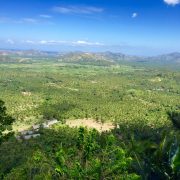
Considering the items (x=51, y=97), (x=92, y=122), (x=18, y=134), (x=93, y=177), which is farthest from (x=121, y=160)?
(x=51, y=97)

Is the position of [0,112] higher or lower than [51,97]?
higher

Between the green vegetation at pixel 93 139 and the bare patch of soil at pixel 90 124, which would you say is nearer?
the green vegetation at pixel 93 139

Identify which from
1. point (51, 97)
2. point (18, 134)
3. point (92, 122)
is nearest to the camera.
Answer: point (18, 134)

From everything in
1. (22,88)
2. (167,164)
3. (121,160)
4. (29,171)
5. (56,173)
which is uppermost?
(167,164)

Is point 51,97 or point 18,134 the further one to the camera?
point 51,97

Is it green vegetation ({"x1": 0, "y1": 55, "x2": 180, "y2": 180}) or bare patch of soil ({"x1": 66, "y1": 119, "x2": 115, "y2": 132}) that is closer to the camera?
green vegetation ({"x1": 0, "y1": 55, "x2": 180, "y2": 180})

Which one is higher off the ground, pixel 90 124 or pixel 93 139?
pixel 93 139

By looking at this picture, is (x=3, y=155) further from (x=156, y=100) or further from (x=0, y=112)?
(x=156, y=100)

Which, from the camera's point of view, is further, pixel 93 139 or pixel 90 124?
pixel 90 124
